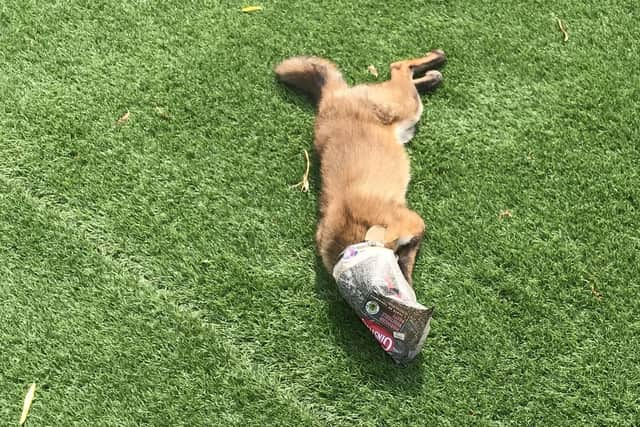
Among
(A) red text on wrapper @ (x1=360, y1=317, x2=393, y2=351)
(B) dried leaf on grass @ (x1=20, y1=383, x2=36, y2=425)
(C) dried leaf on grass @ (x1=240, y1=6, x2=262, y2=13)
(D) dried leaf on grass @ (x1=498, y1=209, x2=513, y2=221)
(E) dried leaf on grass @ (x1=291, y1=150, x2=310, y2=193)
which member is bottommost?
(B) dried leaf on grass @ (x1=20, y1=383, x2=36, y2=425)

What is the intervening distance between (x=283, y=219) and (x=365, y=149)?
60cm

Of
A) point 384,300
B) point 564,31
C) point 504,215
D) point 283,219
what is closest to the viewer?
point 384,300

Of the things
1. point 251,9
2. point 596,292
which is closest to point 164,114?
point 251,9

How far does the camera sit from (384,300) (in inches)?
119

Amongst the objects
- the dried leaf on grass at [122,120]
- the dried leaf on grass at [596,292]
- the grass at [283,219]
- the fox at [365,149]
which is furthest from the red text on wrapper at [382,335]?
the dried leaf on grass at [122,120]

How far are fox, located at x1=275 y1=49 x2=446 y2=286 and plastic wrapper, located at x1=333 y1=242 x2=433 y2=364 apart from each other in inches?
6.5

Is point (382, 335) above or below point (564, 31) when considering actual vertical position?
below

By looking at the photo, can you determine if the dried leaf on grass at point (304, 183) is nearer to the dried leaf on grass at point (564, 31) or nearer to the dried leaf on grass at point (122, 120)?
the dried leaf on grass at point (122, 120)

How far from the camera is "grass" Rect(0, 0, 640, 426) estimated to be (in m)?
3.21

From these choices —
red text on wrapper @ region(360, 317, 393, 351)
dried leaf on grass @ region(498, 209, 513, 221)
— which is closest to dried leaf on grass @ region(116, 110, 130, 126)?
red text on wrapper @ region(360, 317, 393, 351)

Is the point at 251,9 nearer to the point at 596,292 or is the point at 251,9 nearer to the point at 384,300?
the point at 384,300

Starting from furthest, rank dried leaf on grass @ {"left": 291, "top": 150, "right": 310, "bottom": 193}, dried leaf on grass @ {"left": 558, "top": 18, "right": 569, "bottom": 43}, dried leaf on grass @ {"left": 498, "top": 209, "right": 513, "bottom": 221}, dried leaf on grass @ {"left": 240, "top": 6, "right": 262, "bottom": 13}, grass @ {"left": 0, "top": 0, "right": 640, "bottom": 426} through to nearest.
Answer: dried leaf on grass @ {"left": 240, "top": 6, "right": 262, "bottom": 13}, dried leaf on grass @ {"left": 558, "top": 18, "right": 569, "bottom": 43}, dried leaf on grass @ {"left": 291, "top": 150, "right": 310, "bottom": 193}, dried leaf on grass @ {"left": 498, "top": 209, "right": 513, "bottom": 221}, grass @ {"left": 0, "top": 0, "right": 640, "bottom": 426}

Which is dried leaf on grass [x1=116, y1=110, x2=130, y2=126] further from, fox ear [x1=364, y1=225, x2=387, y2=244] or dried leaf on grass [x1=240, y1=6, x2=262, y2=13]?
fox ear [x1=364, y1=225, x2=387, y2=244]

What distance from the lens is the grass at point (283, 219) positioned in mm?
3209
